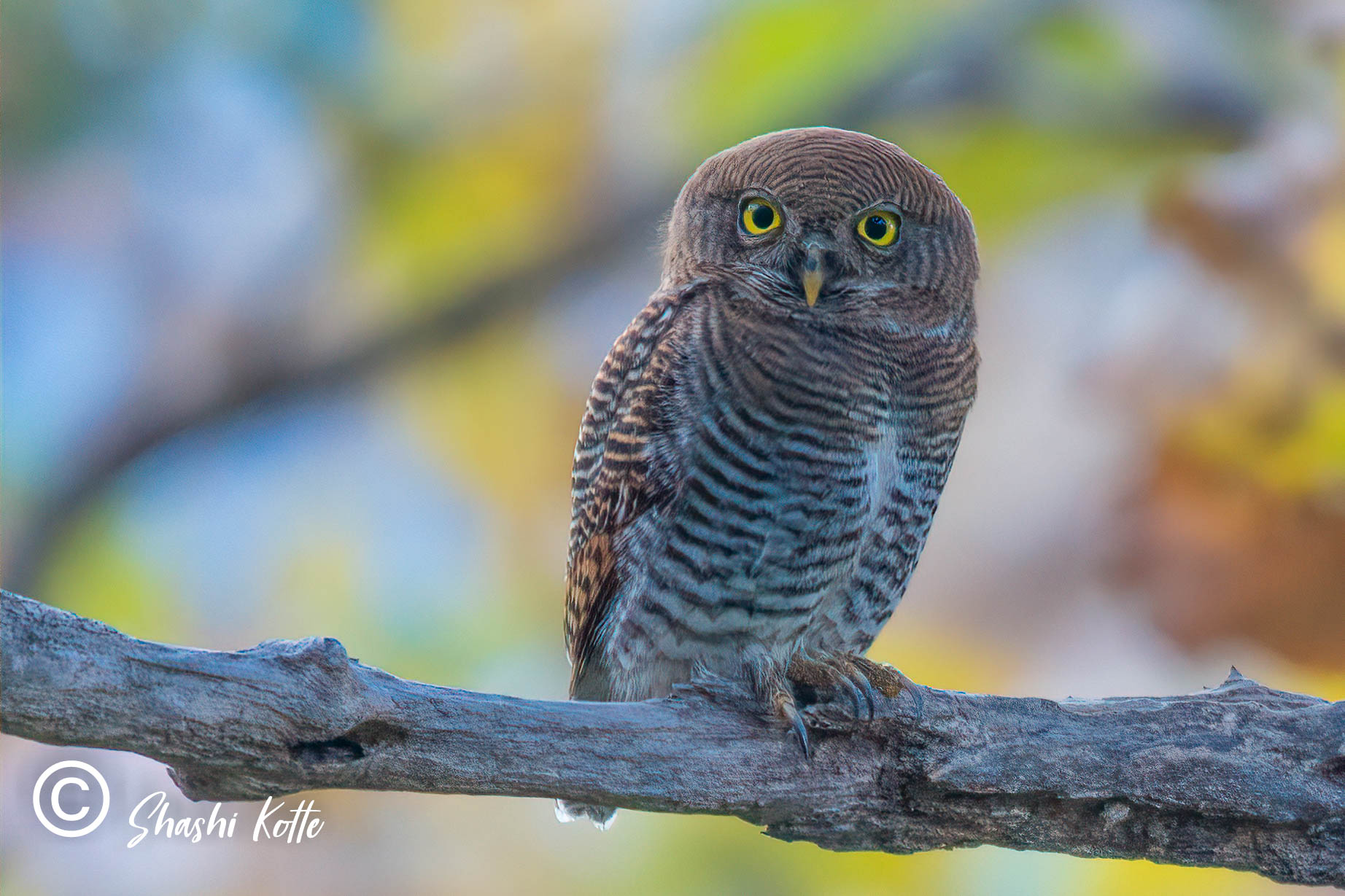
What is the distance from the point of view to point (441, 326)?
4793 millimetres

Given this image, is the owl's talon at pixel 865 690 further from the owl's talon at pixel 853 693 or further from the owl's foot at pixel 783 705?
the owl's foot at pixel 783 705

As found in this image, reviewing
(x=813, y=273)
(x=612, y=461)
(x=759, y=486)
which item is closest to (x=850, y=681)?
(x=759, y=486)

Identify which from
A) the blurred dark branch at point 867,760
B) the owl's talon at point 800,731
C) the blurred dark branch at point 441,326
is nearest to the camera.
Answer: the blurred dark branch at point 867,760

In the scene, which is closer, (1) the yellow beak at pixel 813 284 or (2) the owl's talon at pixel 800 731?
(2) the owl's talon at pixel 800 731

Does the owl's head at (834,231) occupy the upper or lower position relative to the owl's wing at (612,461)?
upper

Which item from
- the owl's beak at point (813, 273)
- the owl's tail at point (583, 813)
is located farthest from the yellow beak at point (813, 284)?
the owl's tail at point (583, 813)

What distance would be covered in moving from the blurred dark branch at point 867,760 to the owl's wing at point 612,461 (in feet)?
1.54

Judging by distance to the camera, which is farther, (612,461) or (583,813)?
(583,813)

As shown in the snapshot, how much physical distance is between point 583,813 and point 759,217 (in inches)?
53.8

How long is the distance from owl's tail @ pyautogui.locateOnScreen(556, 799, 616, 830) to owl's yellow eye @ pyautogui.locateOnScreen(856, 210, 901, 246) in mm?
1355

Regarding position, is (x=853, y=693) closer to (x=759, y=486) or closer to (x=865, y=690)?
(x=865, y=690)

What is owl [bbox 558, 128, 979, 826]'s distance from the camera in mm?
2135

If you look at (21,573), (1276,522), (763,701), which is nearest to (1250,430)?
(1276,522)

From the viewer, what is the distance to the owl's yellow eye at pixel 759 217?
7.36 ft
